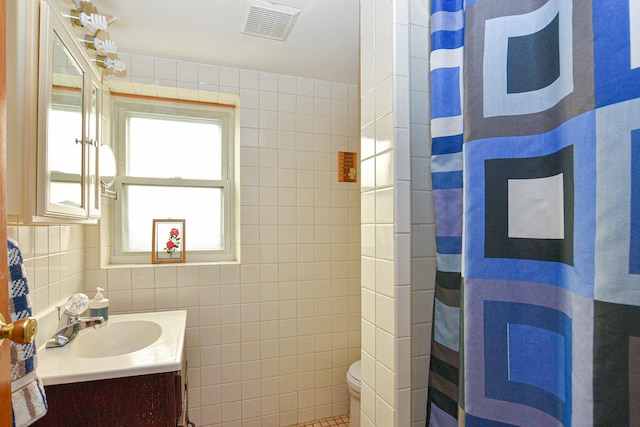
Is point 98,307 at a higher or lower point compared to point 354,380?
higher

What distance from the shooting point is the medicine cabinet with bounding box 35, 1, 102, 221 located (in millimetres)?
891

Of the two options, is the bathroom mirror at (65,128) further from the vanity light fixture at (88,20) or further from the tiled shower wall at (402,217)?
the tiled shower wall at (402,217)

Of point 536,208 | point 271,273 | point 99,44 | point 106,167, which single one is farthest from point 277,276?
point 536,208

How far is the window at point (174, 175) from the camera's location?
2.07 metres

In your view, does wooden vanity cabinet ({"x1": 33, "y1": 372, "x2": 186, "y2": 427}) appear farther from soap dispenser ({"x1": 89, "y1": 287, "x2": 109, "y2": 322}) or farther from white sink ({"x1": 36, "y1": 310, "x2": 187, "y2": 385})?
soap dispenser ({"x1": 89, "y1": 287, "x2": 109, "y2": 322})

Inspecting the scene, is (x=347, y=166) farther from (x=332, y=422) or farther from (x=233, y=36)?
(x=332, y=422)

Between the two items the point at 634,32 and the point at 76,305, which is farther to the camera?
the point at 76,305

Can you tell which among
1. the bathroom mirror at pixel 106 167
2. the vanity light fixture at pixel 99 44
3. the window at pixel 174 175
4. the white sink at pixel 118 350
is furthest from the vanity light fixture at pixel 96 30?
the white sink at pixel 118 350

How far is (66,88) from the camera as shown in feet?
3.54

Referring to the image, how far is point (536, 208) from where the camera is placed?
61 centimetres

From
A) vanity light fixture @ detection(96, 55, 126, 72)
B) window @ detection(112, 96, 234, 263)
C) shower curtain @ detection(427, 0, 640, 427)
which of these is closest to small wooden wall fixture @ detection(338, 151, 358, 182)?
window @ detection(112, 96, 234, 263)

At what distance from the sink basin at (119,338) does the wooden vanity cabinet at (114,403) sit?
14.8 inches

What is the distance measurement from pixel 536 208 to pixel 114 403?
51.5 inches

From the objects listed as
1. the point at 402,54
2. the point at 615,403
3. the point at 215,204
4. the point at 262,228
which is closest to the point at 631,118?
the point at 615,403
